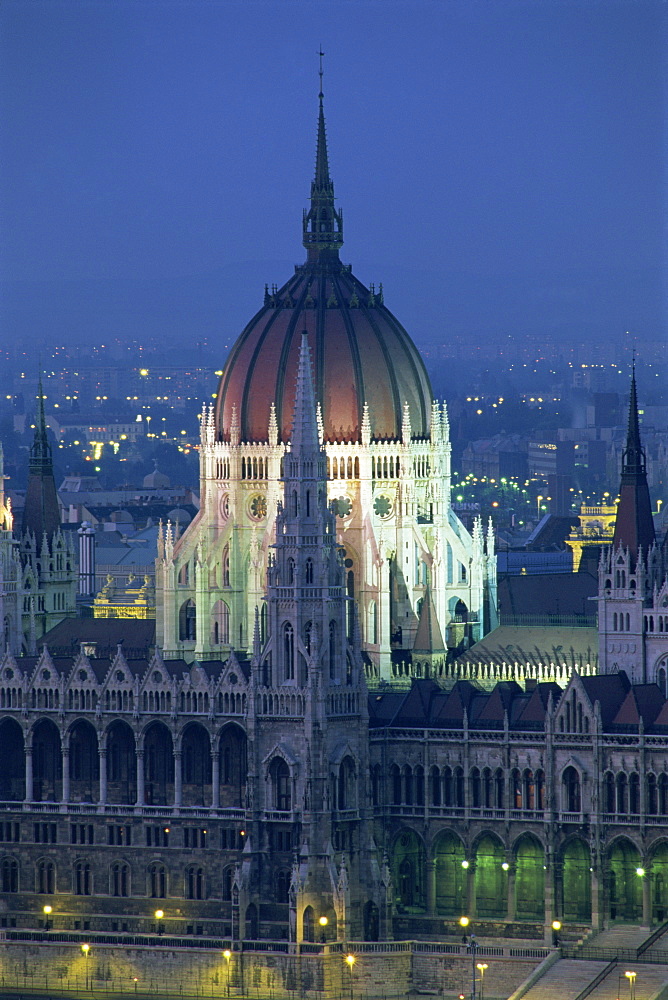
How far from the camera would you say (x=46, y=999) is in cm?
19862

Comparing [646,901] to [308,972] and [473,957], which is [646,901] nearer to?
[473,957]

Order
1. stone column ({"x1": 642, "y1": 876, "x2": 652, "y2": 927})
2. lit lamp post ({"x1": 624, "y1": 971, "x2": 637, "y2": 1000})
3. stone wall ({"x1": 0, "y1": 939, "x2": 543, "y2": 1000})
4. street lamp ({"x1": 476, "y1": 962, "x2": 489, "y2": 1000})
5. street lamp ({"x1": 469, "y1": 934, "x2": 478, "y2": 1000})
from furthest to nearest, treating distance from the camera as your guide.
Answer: stone column ({"x1": 642, "y1": 876, "x2": 652, "y2": 927}) < stone wall ({"x1": 0, "y1": 939, "x2": 543, "y2": 1000}) < street lamp ({"x1": 476, "y1": 962, "x2": 489, "y2": 1000}) < street lamp ({"x1": 469, "y1": 934, "x2": 478, "y2": 1000}) < lit lamp post ({"x1": 624, "y1": 971, "x2": 637, "y2": 1000})

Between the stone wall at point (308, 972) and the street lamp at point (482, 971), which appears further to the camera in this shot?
the stone wall at point (308, 972)

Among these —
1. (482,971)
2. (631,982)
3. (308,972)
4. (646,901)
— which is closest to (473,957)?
(482,971)

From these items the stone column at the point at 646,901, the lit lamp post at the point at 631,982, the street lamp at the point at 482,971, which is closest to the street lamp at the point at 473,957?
the street lamp at the point at 482,971

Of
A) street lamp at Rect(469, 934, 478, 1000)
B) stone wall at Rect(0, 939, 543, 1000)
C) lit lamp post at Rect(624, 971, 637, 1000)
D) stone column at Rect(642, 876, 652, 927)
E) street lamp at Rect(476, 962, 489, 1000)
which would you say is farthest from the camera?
stone column at Rect(642, 876, 652, 927)

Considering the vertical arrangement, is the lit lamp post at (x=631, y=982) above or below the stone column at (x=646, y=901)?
below

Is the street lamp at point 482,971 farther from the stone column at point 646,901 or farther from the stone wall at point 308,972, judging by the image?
the stone column at point 646,901

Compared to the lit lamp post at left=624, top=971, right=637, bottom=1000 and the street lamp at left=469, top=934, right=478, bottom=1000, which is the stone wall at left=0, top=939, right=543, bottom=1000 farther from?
the lit lamp post at left=624, top=971, right=637, bottom=1000

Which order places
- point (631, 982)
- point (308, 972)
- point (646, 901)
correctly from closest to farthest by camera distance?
1. point (631, 982)
2. point (308, 972)
3. point (646, 901)

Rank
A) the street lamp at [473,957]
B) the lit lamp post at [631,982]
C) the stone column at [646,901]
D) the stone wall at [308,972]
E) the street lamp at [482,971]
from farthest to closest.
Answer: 1. the stone column at [646,901]
2. the stone wall at [308,972]
3. the street lamp at [482,971]
4. the street lamp at [473,957]
5. the lit lamp post at [631,982]

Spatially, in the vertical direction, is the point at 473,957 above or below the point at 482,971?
above

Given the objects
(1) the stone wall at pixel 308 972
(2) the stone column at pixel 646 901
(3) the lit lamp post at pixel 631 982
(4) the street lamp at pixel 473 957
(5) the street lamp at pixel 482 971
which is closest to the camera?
(3) the lit lamp post at pixel 631 982

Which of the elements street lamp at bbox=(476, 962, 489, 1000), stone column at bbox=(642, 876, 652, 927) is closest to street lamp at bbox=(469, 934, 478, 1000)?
street lamp at bbox=(476, 962, 489, 1000)
